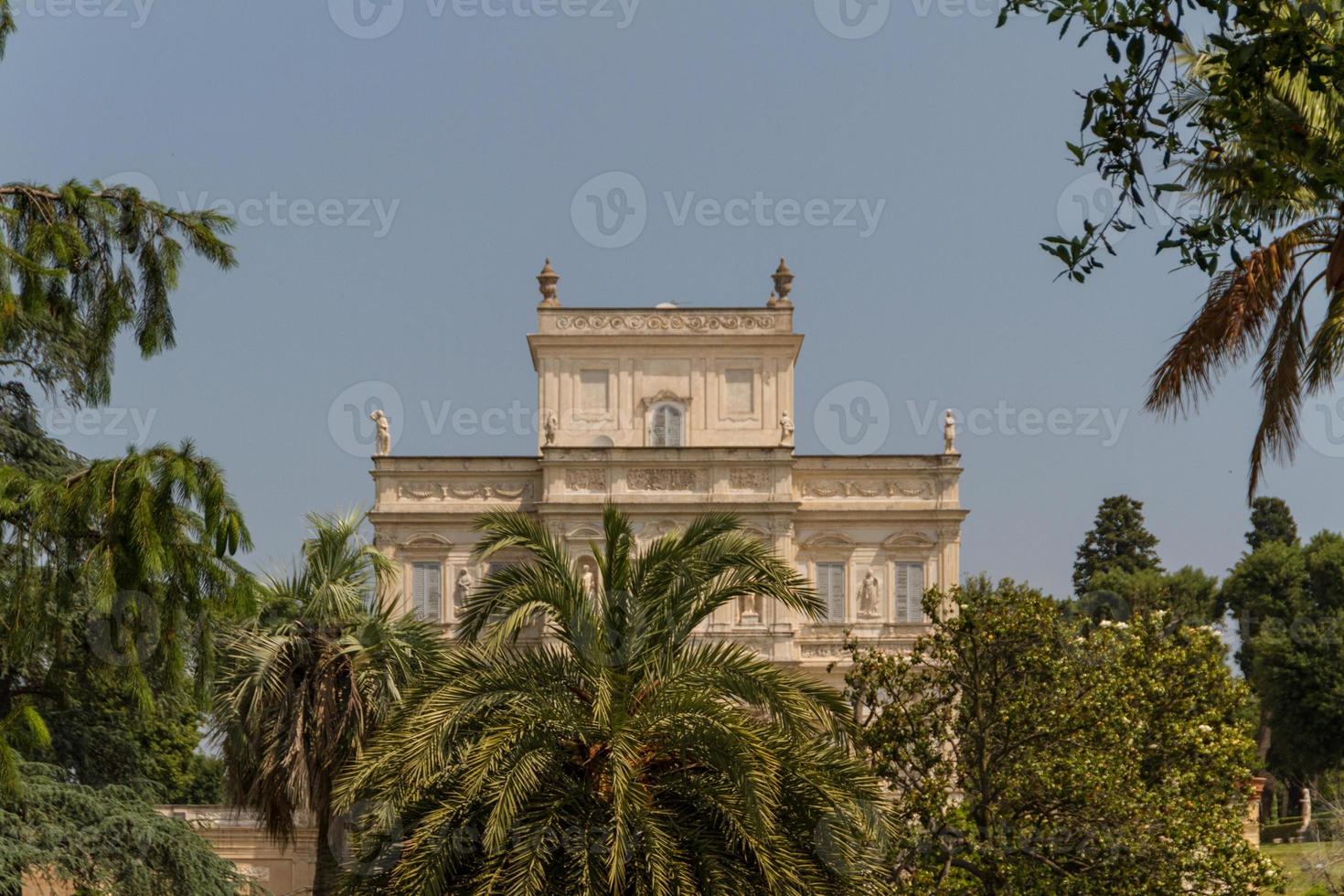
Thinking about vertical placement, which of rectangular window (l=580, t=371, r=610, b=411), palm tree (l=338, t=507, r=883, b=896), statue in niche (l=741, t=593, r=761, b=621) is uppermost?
rectangular window (l=580, t=371, r=610, b=411)

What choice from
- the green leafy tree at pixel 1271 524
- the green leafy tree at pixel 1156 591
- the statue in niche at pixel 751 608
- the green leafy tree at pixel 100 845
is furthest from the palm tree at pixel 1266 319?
the green leafy tree at pixel 1271 524

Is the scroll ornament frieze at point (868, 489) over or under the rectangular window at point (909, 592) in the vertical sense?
over

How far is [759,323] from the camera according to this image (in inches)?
1849

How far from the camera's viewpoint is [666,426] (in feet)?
153

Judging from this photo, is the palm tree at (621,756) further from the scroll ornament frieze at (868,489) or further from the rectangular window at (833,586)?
the scroll ornament frieze at (868,489)

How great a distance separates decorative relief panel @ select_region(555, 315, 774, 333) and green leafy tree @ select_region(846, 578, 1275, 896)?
27.1 metres

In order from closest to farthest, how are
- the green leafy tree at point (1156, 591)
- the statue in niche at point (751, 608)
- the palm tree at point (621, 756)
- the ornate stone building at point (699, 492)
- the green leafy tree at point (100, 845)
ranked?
the palm tree at point (621, 756) < the green leafy tree at point (100, 845) < the statue in niche at point (751, 608) < the ornate stone building at point (699, 492) < the green leafy tree at point (1156, 591)


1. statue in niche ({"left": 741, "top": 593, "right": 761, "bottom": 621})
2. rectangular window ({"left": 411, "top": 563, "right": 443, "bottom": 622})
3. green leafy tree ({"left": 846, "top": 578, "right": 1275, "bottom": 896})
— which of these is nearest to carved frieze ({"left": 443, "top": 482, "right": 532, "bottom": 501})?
rectangular window ({"left": 411, "top": 563, "right": 443, "bottom": 622})

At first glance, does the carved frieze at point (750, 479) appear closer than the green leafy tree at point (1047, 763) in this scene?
No

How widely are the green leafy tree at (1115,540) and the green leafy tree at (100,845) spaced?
53411mm

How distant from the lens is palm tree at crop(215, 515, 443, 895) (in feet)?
58.4

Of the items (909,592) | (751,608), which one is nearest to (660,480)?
(751,608)

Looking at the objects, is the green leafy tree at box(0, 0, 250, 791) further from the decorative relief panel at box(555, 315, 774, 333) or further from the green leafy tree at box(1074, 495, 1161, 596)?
the green leafy tree at box(1074, 495, 1161, 596)

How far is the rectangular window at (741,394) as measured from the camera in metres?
47.0
